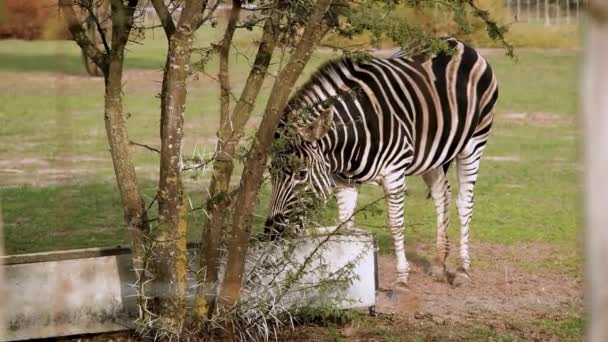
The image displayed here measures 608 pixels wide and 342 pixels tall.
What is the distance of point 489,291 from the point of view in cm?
610

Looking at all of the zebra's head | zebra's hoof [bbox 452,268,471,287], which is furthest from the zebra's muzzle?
zebra's hoof [bbox 452,268,471,287]

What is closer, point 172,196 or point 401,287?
point 172,196

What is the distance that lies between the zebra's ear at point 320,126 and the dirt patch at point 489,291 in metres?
1.03

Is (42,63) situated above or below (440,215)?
above

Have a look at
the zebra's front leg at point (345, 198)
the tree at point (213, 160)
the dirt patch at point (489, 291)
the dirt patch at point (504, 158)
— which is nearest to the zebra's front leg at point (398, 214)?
the dirt patch at point (489, 291)

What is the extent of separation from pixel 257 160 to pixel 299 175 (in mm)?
1096

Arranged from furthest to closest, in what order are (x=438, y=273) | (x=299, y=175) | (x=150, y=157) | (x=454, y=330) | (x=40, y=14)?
(x=150, y=157), (x=40, y=14), (x=438, y=273), (x=299, y=175), (x=454, y=330)

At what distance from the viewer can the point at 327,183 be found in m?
5.67

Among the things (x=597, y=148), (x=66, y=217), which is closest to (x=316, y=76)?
(x=66, y=217)

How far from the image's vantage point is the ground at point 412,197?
17.6ft

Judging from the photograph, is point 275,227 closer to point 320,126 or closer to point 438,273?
point 320,126

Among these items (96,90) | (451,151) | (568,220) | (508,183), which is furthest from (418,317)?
(96,90)

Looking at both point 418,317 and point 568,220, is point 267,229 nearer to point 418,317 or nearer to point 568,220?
point 418,317

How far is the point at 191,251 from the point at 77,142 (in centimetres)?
706
